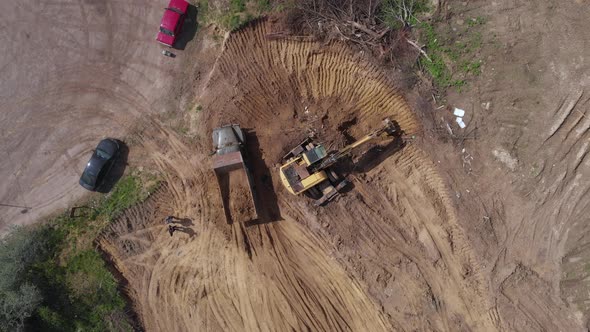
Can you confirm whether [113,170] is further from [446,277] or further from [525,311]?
[525,311]

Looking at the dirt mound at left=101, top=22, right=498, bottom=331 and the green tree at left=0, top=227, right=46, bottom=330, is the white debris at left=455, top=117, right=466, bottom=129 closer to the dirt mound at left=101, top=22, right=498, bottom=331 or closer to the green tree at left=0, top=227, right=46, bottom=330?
the dirt mound at left=101, top=22, right=498, bottom=331

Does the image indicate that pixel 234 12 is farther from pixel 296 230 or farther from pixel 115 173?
pixel 296 230

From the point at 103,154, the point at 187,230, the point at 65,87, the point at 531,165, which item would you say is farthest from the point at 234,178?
the point at 531,165

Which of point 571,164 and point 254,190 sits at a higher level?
point 254,190

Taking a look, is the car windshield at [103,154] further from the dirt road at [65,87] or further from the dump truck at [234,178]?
the dump truck at [234,178]

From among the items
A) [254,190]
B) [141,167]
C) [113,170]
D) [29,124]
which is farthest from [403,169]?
[29,124]
